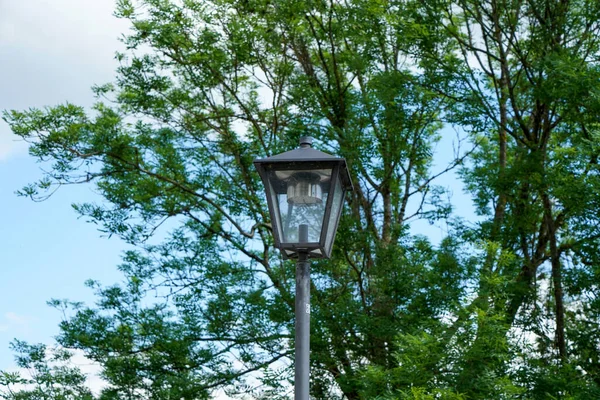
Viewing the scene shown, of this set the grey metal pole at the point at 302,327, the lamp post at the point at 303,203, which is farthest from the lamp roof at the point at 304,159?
the grey metal pole at the point at 302,327

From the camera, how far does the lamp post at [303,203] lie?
4.62 metres

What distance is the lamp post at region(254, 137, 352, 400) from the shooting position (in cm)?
462

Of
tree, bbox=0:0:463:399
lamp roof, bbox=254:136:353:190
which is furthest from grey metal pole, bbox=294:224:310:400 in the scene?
tree, bbox=0:0:463:399

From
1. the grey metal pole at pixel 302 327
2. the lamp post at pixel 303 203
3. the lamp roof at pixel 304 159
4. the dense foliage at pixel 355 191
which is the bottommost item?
the grey metal pole at pixel 302 327

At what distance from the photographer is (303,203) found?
468 centimetres

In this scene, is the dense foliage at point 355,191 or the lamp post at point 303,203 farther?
the dense foliage at point 355,191

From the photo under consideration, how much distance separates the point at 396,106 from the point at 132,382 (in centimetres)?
527

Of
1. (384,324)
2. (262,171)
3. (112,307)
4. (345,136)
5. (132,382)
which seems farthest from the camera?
(112,307)

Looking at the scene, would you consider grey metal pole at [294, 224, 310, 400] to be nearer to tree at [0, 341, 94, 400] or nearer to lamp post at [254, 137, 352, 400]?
lamp post at [254, 137, 352, 400]

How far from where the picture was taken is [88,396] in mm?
11242

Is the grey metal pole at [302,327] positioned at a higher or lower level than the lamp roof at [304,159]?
lower

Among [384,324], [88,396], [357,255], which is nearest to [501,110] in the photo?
[357,255]

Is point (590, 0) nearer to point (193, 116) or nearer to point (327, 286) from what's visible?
point (327, 286)

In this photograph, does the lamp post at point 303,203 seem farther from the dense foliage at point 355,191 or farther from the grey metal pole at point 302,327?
the dense foliage at point 355,191
